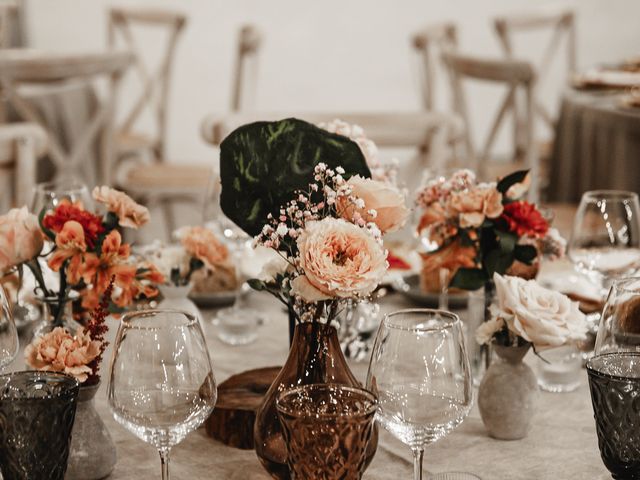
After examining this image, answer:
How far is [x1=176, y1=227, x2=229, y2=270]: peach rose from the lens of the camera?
1.57 metres

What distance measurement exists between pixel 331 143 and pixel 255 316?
581 mm

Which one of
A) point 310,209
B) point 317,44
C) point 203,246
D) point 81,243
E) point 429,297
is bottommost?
point 317,44

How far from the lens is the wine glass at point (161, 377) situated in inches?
39.0

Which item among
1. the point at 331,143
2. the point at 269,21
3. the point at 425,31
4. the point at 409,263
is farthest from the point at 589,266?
the point at 269,21

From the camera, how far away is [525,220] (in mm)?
1332

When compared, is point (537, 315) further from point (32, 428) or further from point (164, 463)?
point (32, 428)

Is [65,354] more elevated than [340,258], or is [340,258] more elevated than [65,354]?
[340,258]

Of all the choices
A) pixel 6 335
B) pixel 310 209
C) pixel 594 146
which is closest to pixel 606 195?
pixel 310 209

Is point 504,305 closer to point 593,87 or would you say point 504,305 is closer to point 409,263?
point 409,263

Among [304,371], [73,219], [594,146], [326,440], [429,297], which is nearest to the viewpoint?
[326,440]

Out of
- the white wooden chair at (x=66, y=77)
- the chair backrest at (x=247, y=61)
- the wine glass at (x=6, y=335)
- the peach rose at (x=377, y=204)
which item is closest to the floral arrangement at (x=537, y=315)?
the peach rose at (x=377, y=204)

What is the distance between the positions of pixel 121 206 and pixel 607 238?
812 millimetres

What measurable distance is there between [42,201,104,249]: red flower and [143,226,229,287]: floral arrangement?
305mm

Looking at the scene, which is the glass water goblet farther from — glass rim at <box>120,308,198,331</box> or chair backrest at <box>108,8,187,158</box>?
chair backrest at <box>108,8,187,158</box>
